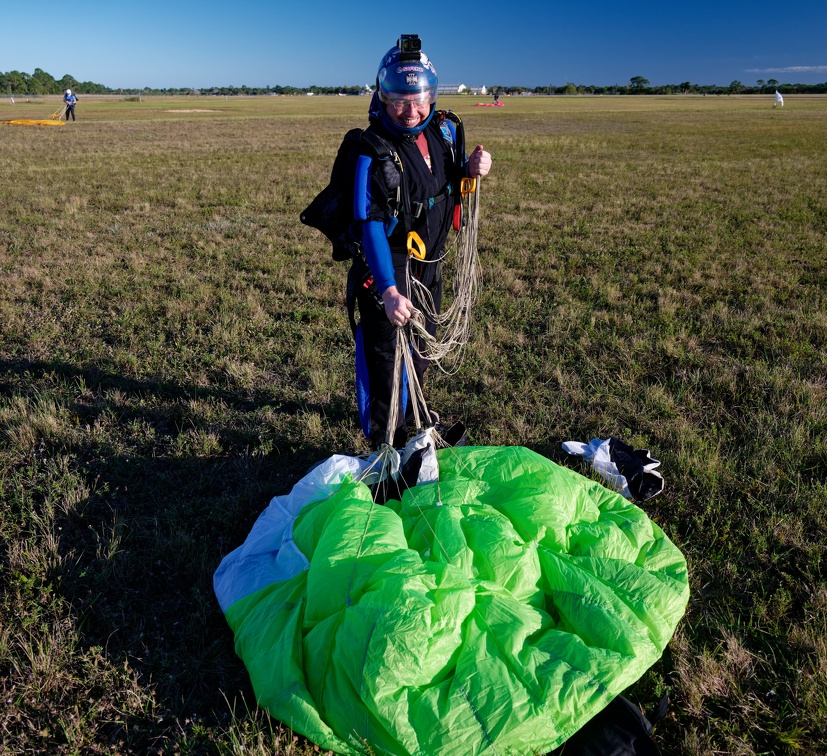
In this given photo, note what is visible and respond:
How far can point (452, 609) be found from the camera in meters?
2.01

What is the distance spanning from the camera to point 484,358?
16.4 ft

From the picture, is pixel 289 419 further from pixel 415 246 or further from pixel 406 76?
pixel 406 76

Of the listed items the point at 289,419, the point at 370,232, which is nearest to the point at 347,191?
the point at 370,232

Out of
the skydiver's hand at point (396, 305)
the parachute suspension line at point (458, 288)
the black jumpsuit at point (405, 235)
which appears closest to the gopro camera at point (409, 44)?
the black jumpsuit at point (405, 235)

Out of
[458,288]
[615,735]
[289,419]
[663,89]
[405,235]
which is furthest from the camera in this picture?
[663,89]

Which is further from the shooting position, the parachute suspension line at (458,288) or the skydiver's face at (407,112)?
the parachute suspension line at (458,288)

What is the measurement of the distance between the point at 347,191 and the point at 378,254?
36 cm

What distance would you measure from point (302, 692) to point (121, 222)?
9.60 m

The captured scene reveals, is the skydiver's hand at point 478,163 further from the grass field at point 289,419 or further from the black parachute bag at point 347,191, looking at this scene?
the grass field at point 289,419

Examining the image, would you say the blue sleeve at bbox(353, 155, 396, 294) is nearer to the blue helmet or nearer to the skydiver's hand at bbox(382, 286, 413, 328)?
the skydiver's hand at bbox(382, 286, 413, 328)

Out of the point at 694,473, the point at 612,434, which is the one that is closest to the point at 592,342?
the point at 612,434

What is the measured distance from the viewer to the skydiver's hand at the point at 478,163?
299cm

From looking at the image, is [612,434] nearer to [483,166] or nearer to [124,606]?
[483,166]

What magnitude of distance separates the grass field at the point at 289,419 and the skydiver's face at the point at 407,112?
78.7 inches
